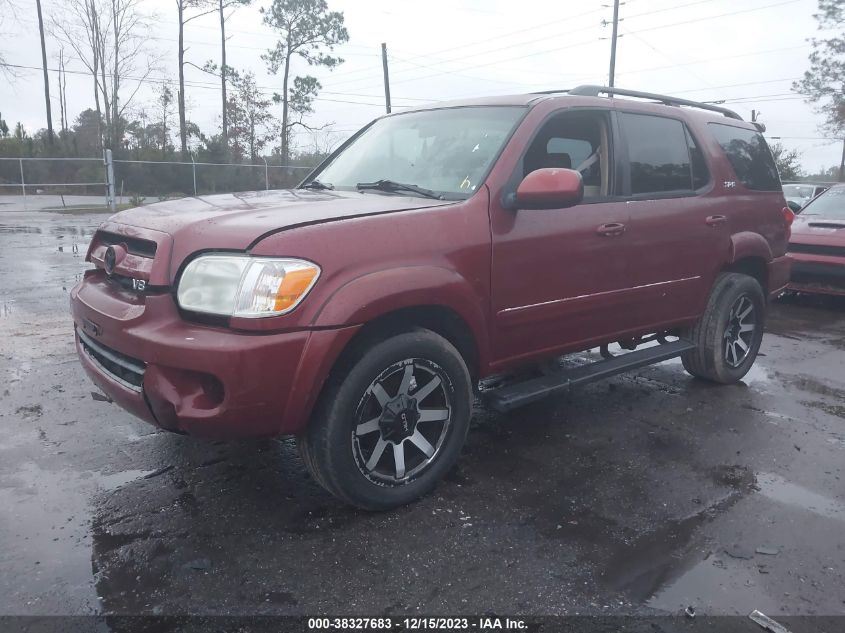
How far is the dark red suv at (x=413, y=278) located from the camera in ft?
8.92

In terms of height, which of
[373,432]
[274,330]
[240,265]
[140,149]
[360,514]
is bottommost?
[360,514]

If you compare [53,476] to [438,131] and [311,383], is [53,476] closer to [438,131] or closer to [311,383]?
[311,383]

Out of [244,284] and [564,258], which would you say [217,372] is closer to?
[244,284]

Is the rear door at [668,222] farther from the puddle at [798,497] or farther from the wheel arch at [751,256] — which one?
the puddle at [798,497]

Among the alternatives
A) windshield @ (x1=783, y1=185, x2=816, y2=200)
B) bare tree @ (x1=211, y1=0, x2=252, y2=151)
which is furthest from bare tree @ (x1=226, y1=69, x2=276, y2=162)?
windshield @ (x1=783, y1=185, x2=816, y2=200)

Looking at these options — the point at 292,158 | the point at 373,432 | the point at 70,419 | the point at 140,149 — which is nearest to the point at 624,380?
the point at 373,432

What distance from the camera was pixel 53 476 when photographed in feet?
11.2

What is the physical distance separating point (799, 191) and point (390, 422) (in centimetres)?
2054

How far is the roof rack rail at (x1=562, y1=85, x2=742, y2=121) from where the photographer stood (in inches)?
163

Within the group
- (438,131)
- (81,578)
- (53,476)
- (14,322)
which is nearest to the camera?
(81,578)

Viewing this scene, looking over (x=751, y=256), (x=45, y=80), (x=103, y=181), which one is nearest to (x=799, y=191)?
(x=751, y=256)

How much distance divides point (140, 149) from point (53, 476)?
2992 centimetres

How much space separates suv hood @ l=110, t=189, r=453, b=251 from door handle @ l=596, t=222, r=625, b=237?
41.4 inches

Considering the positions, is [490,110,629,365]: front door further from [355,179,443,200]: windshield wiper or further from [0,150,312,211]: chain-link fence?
[0,150,312,211]: chain-link fence
